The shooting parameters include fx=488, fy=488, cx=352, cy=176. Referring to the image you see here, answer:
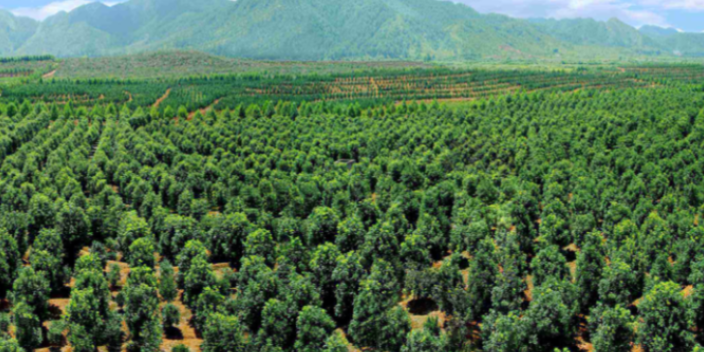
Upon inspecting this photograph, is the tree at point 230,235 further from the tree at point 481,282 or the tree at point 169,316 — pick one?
the tree at point 481,282

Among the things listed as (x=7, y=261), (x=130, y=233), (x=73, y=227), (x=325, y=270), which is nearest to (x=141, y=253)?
(x=130, y=233)

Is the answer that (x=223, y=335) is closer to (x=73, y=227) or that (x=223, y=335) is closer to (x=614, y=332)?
(x=73, y=227)

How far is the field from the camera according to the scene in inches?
1259

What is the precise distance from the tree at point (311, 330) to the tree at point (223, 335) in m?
3.69

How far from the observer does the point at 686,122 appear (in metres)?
87.7

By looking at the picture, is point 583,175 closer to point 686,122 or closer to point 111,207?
point 686,122

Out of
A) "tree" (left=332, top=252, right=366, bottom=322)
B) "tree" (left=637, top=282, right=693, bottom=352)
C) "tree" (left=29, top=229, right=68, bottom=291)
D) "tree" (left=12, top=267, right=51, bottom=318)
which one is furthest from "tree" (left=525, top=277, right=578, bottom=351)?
"tree" (left=29, top=229, right=68, bottom=291)

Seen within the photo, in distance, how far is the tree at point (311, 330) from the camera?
1224 inches

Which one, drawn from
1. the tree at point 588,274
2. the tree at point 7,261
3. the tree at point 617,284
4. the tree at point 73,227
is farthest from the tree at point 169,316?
the tree at point 617,284

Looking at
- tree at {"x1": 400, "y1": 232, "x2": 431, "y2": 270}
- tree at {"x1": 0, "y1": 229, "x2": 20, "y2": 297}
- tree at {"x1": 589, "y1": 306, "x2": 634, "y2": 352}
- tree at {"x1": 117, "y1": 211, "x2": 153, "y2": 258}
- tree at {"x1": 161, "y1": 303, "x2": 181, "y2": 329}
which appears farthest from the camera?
tree at {"x1": 117, "y1": 211, "x2": 153, "y2": 258}

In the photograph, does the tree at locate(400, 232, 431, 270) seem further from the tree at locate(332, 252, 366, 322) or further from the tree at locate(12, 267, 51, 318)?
the tree at locate(12, 267, 51, 318)

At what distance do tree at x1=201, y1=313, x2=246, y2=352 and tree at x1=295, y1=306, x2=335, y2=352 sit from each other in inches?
145

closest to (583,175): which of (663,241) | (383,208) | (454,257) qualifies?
(663,241)

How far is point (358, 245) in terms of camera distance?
42.9m
